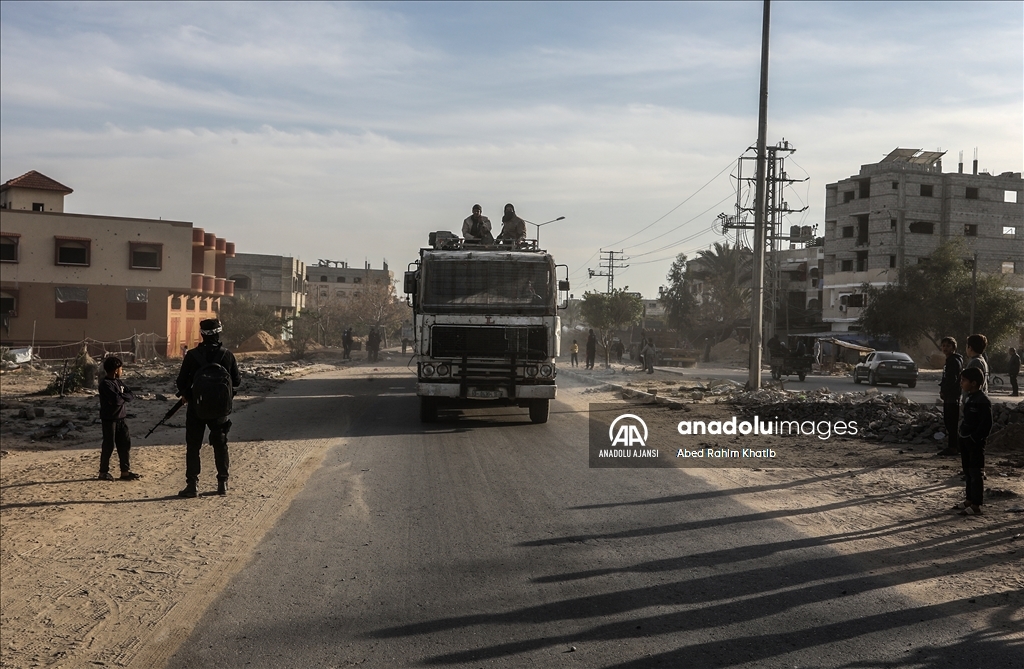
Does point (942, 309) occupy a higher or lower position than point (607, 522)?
higher

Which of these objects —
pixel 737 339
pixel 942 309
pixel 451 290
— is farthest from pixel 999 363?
pixel 451 290

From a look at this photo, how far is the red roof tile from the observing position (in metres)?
52.7

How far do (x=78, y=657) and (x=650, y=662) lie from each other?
3.28 metres

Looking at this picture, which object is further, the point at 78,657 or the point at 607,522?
the point at 607,522

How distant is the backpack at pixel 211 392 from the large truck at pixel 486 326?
6192 millimetres

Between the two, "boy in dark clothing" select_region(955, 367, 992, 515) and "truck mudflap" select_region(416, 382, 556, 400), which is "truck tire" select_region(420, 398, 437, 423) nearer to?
"truck mudflap" select_region(416, 382, 556, 400)

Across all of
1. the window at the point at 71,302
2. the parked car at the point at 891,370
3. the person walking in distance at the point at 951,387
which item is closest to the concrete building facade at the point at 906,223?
the parked car at the point at 891,370

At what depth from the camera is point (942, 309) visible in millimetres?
51250

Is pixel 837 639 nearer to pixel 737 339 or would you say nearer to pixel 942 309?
pixel 942 309

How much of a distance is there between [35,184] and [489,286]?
4872 centimetres

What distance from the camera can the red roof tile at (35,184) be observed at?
5266cm

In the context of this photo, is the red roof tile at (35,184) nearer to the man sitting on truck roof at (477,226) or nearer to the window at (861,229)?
the man sitting on truck roof at (477,226)

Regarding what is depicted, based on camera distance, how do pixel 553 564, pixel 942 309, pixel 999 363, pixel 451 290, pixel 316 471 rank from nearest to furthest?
pixel 553 564 < pixel 316 471 < pixel 451 290 < pixel 999 363 < pixel 942 309

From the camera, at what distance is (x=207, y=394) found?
8766mm
